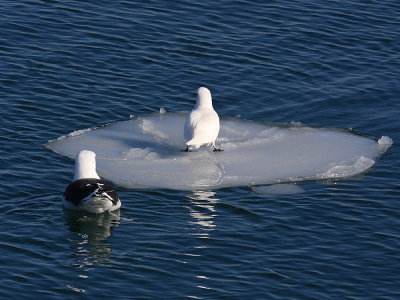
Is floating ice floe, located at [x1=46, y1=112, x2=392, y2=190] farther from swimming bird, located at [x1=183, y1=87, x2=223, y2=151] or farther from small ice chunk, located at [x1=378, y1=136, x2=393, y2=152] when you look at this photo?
swimming bird, located at [x1=183, y1=87, x2=223, y2=151]

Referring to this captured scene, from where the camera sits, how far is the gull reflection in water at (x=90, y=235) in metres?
14.9

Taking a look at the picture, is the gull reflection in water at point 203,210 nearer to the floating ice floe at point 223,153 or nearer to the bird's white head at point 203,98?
the floating ice floe at point 223,153

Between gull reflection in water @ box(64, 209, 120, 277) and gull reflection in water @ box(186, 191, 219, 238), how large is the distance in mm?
1304

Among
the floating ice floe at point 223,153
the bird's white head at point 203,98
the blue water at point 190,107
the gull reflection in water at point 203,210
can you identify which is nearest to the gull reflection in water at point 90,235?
the blue water at point 190,107

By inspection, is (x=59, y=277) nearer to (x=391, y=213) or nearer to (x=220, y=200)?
(x=220, y=200)

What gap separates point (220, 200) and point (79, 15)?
11161mm

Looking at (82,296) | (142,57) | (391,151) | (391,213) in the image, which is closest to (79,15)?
(142,57)

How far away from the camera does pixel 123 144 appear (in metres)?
19.9

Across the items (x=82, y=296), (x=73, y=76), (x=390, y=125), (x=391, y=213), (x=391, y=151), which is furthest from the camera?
(x=73, y=76)

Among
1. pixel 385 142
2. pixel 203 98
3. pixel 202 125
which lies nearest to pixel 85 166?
pixel 202 125

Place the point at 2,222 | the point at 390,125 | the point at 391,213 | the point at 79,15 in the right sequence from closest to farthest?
the point at 2,222
the point at 391,213
the point at 390,125
the point at 79,15

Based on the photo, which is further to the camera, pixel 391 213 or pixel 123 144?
pixel 123 144

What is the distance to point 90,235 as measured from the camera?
15.9 metres

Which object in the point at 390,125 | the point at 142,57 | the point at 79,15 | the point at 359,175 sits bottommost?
the point at 359,175
